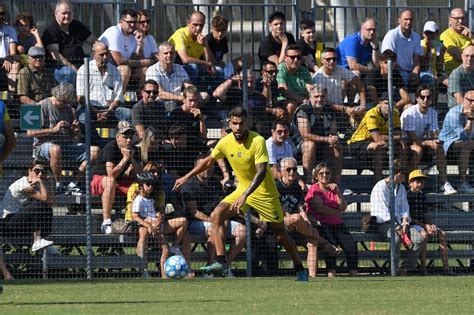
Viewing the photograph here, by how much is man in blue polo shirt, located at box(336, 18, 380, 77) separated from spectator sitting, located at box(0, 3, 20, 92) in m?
5.18

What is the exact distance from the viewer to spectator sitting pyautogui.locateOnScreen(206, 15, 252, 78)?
19.2 metres

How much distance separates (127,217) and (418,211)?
437 centimetres

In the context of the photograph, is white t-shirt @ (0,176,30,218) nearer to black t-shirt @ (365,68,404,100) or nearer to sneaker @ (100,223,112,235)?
sneaker @ (100,223,112,235)

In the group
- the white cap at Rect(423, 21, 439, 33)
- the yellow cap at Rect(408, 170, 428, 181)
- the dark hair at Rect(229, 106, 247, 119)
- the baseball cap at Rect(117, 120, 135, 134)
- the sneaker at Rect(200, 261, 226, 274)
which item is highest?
the white cap at Rect(423, 21, 439, 33)

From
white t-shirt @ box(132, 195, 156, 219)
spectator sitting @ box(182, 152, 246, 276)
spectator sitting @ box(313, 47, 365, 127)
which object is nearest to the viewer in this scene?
white t-shirt @ box(132, 195, 156, 219)

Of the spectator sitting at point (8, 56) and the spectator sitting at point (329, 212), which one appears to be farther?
the spectator sitting at point (329, 212)

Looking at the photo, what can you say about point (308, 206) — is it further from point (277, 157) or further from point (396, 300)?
point (396, 300)

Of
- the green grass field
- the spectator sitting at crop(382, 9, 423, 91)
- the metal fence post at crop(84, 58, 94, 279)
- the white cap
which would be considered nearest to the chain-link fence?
the metal fence post at crop(84, 58, 94, 279)

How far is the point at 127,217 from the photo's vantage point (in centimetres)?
1744

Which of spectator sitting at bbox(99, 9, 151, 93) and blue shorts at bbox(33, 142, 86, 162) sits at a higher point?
spectator sitting at bbox(99, 9, 151, 93)

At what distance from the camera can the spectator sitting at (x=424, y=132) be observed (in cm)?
1875

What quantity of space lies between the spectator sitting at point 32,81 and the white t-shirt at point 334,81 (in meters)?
4.09

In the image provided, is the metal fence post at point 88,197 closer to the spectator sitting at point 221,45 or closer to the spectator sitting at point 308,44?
the spectator sitting at point 221,45

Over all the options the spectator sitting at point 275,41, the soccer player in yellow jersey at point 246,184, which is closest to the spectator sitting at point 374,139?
the spectator sitting at point 275,41
